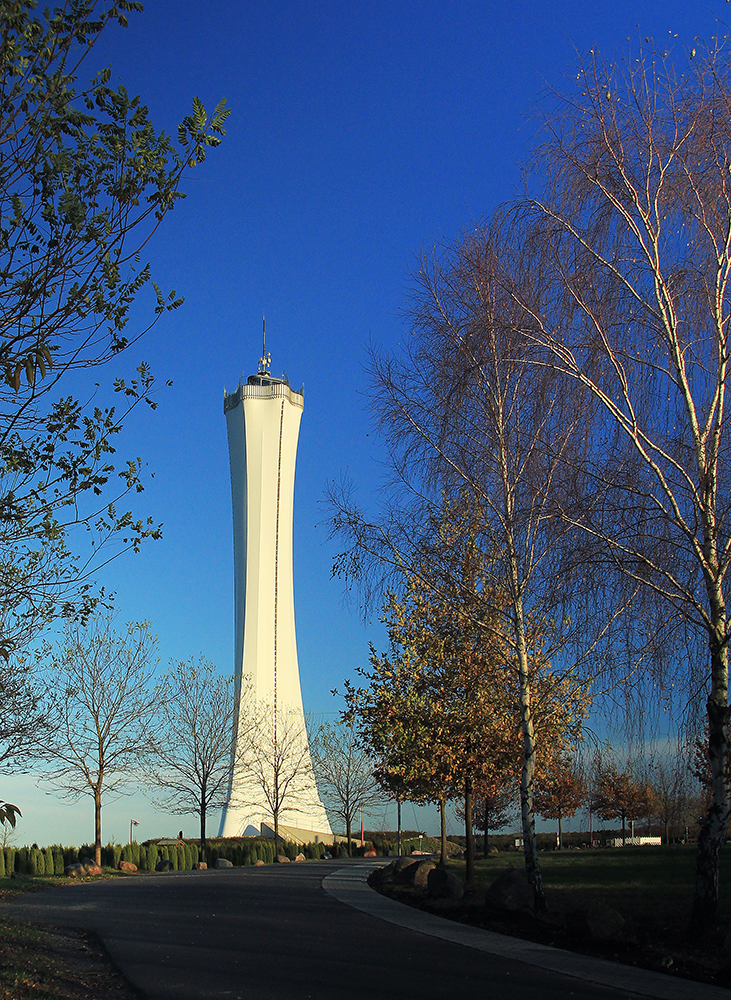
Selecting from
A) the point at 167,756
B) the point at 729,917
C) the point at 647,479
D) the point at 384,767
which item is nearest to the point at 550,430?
the point at 647,479

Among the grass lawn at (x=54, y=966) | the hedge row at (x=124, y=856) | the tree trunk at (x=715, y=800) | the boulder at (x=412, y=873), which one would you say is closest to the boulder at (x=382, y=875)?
the boulder at (x=412, y=873)

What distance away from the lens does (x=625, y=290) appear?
35.1 ft

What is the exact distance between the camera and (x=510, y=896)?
12977mm

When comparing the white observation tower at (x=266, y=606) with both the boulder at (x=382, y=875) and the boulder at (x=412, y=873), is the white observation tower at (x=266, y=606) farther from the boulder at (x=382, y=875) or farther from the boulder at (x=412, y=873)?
the boulder at (x=412, y=873)

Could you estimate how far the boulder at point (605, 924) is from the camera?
32.6 feet

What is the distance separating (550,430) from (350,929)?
23.4ft

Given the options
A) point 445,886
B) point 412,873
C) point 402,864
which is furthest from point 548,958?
point 402,864

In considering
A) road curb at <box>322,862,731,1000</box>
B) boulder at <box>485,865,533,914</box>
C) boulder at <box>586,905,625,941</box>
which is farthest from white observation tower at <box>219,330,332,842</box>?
boulder at <box>586,905,625,941</box>

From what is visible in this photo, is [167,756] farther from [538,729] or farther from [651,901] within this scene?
[651,901]

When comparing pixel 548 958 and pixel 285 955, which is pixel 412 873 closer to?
pixel 285 955

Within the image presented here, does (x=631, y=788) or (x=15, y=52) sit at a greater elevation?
(x=15, y=52)

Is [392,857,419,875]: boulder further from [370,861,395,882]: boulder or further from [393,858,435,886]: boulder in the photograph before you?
[370,861,395,882]: boulder

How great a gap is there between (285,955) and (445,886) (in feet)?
21.5

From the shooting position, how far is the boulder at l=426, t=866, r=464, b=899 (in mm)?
15430
